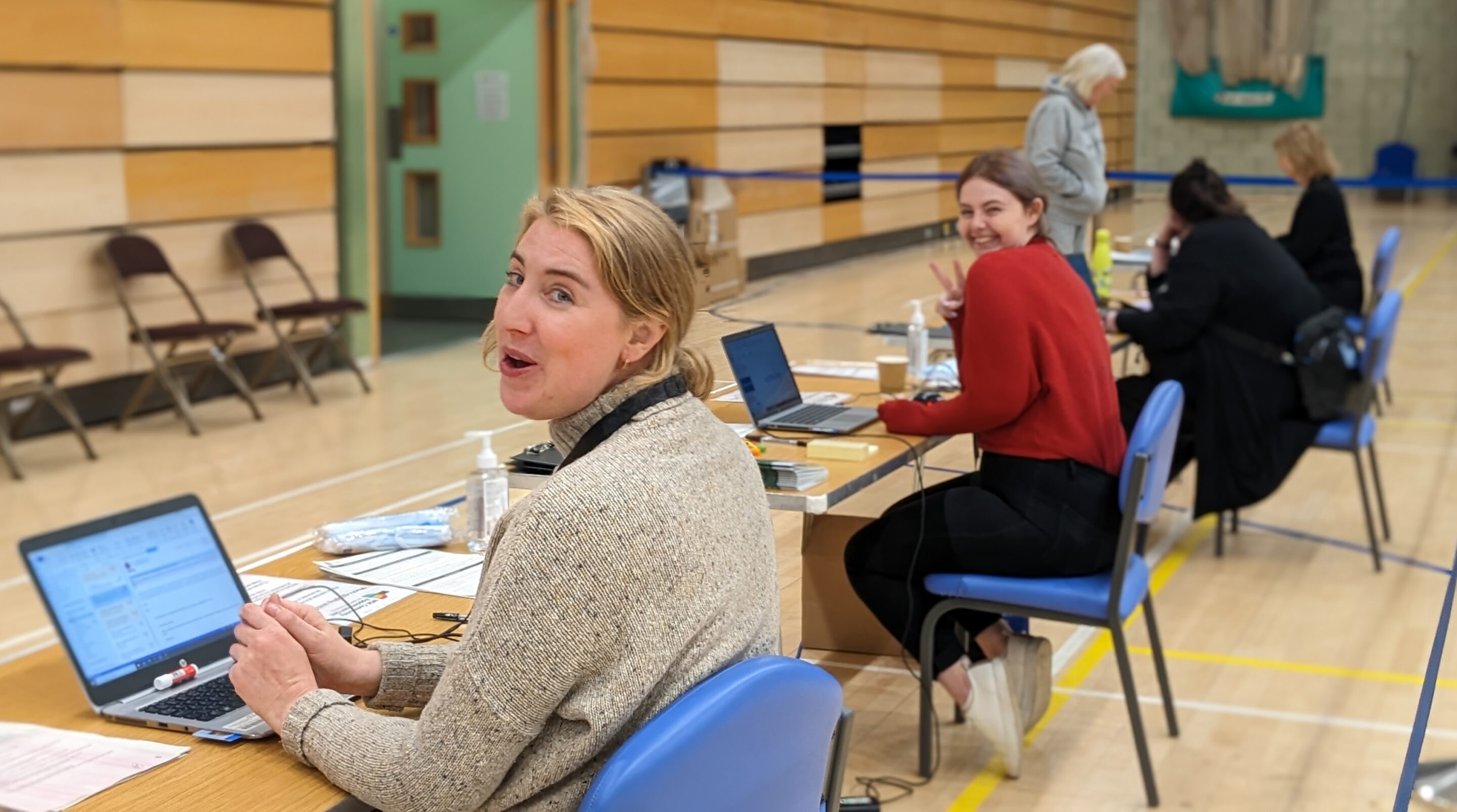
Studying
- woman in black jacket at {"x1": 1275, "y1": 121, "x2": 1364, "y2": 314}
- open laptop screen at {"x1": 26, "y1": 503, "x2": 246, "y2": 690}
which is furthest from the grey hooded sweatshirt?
open laptop screen at {"x1": 26, "y1": 503, "x2": 246, "y2": 690}

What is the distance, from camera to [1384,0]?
59.9ft

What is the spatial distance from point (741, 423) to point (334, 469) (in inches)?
109

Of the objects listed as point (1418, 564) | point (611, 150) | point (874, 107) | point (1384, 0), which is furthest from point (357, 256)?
point (1384, 0)

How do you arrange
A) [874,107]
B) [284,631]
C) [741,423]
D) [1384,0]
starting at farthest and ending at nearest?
1. [1384,0]
2. [874,107]
3. [741,423]
4. [284,631]

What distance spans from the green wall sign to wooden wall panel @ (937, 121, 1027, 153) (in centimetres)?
381

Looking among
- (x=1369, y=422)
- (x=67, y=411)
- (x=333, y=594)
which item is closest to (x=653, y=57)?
(x=67, y=411)

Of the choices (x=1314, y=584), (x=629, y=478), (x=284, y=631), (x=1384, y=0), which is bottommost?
(x=1314, y=584)

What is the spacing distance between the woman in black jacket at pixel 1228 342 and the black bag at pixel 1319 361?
2 centimetres

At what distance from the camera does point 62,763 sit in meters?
1.65

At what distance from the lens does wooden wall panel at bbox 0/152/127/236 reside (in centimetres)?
590

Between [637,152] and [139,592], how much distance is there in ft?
26.7

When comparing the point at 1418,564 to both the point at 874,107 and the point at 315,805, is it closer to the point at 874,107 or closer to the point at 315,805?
the point at 315,805

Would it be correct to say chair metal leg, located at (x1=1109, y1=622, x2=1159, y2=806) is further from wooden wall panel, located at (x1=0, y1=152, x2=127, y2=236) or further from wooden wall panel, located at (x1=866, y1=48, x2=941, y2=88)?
wooden wall panel, located at (x1=866, y1=48, x2=941, y2=88)

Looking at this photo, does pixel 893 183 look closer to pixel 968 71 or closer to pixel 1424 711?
pixel 968 71
